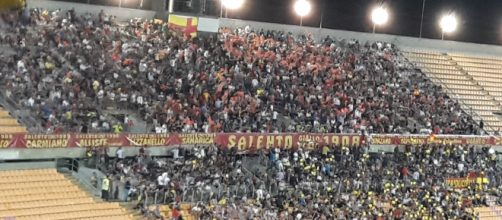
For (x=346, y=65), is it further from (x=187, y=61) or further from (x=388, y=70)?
(x=187, y=61)

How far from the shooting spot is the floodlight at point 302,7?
3639 cm

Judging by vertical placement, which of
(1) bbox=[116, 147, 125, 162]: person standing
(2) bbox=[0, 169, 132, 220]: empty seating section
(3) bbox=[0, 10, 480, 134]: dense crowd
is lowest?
(2) bbox=[0, 169, 132, 220]: empty seating section

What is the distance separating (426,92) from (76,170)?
2072 centimetres

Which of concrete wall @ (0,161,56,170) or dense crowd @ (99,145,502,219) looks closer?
concrete wall @ (0,161,56,170)

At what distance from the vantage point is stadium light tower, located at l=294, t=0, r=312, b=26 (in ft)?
119

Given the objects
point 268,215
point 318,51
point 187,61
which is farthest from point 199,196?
point 318,51

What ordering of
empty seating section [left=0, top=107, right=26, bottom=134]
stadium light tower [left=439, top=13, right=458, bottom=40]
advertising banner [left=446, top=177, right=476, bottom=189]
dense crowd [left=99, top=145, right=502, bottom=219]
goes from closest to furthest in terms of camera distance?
1. empty seating section [left=0, top=107, right=26, bottom=134]
2. dense crowd [left=99, top=145, right=502, bottom=219]
3. advertising banner [left=446, top=177, right=476, bottom=189]
4. stadium light tower [left=439, top=13, right=458, bottom=40]

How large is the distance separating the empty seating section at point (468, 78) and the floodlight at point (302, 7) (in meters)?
6.38

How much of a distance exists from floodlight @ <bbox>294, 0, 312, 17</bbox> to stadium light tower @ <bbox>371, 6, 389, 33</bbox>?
4.55 meters

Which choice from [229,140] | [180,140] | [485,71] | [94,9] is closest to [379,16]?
[485,71]

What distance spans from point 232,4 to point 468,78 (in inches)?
596

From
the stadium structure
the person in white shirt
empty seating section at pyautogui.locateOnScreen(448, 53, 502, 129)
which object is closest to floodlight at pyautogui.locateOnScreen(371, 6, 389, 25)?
the stadium structure

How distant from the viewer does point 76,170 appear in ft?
66.5

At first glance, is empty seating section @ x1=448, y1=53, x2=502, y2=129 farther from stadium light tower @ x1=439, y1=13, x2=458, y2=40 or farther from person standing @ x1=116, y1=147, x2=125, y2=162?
person standing @ x1=116, y1=147, x2=125, y2=162
